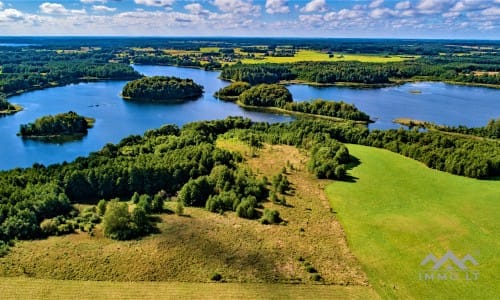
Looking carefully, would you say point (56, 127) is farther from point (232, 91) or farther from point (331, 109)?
point (331, 109)

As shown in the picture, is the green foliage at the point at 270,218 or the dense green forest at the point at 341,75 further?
the dense green forest at the point at 341,75

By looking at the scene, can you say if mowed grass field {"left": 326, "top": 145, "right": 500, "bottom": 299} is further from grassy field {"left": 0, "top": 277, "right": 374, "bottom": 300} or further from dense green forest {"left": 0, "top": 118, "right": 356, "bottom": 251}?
dense green forest {"left": 0, "top": 118, "right": 356, "bottom": 251}

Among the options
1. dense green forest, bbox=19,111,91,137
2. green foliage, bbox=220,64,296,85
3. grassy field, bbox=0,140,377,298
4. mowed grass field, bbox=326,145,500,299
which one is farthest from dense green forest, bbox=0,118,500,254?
green foliage, bbox=220,64,296,85

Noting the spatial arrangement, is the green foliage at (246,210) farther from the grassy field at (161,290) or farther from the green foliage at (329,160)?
the green foliage at (329,160)

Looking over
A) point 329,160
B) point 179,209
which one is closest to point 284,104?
point 329,160

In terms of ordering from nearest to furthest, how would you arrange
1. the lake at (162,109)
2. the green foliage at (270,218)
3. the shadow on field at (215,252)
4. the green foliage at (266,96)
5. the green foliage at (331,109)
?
the shadow on field at (215,252), the green foliage at (270,218), the lake at (162,109), the green foliage at (331,109), the green foliage at (266,96)

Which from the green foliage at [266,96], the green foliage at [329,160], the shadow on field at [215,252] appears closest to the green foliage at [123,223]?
the shadow on field at [215,252]

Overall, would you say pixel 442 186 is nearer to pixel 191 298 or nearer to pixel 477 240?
pixel 477 240
